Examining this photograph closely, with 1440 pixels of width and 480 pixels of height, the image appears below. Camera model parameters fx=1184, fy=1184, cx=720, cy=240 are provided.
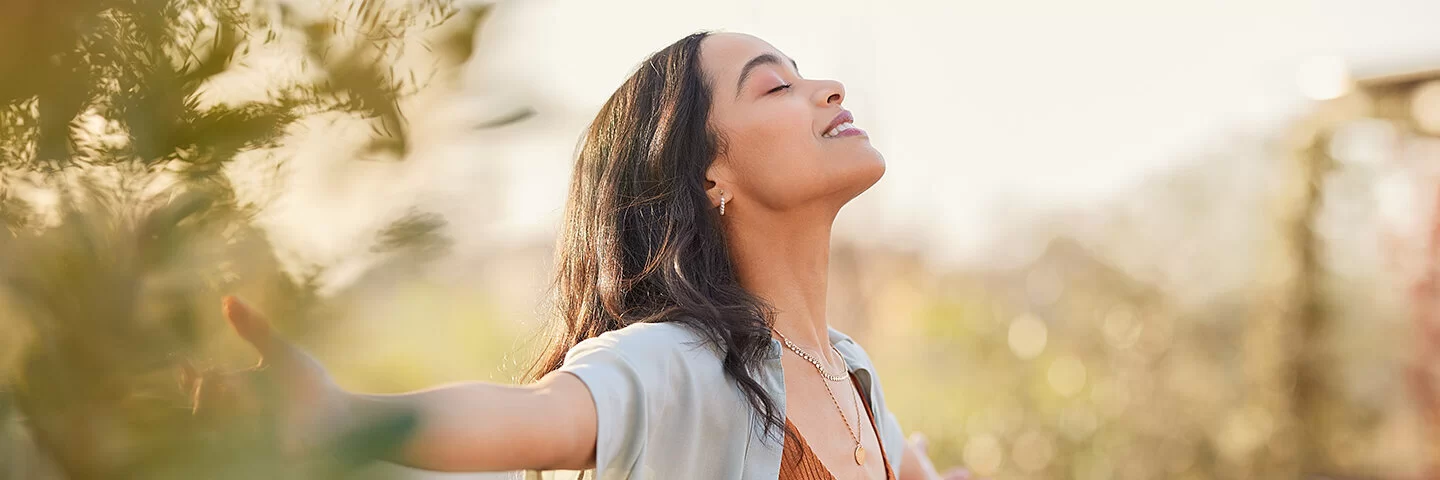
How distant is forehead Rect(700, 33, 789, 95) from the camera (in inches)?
71.0

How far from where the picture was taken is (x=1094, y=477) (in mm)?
5129

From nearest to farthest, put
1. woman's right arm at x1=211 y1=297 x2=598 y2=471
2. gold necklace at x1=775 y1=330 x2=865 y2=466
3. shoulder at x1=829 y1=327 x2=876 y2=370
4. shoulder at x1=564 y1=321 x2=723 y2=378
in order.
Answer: woman's right arm at x1=211 y1=297 x2=598 y2=471 < shoulder at x1=564 y1=321 x2=723 y2=378 < gold necklace at x1=775 y1=330 x2=865 y2=466 < shoulder at x1=829 y1=327 x2=876 y2=370

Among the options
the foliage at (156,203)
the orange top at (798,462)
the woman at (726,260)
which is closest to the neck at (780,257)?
the woman at (726,260)

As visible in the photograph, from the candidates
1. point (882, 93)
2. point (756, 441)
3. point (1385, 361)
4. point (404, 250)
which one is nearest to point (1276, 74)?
point (1385, 361)

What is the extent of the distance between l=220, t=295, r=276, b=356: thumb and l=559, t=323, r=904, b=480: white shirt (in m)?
0.73

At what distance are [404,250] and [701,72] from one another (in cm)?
140

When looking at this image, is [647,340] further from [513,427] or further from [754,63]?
[754,63]

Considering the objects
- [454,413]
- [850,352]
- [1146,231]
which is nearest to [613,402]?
[454,413]

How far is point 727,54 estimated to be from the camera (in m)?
1.83

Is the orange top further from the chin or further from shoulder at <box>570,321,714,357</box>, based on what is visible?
the chin

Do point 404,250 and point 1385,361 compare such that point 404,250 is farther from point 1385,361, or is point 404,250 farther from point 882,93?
Answer: point 1385,361

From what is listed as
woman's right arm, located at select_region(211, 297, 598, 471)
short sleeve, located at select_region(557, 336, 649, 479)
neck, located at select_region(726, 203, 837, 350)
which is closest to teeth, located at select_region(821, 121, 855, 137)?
neck, located at select_region(726, 203, 837, 350)

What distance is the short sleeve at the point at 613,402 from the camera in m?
1.16

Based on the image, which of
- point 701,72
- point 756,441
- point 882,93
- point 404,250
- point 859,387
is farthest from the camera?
point 882,93
